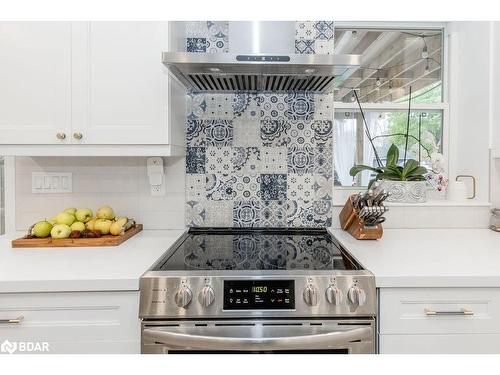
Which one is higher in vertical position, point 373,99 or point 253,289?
point 373,99

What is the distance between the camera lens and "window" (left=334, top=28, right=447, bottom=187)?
200 centimetres

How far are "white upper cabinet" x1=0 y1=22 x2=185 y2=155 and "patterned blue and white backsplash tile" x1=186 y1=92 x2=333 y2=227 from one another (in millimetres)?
379

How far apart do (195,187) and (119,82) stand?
627mm

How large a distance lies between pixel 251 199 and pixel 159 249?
0.58m

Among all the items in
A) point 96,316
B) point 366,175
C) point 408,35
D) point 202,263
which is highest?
point 408,35

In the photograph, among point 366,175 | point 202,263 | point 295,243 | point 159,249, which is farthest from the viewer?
point 366,175

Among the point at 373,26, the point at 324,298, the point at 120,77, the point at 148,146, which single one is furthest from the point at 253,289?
the point at 373,26

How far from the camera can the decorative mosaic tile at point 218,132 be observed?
1.81 meters

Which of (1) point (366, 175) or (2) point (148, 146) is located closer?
(2) point (148, 146)

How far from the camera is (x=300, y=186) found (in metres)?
1.83

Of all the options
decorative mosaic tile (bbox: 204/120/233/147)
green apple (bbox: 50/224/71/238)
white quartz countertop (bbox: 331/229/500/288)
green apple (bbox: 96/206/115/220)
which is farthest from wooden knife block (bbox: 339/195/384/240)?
green apple (bbox: 50/224/71/238)

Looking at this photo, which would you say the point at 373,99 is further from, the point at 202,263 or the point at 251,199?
the point at 202,263

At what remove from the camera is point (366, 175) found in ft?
6.57

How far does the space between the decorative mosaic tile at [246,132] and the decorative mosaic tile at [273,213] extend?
324mm
